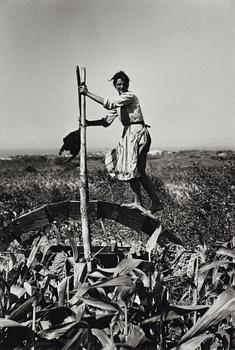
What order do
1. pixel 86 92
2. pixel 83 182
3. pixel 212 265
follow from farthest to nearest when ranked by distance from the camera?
pixel 86 92 < pixel 83 182 < pixel 212 265

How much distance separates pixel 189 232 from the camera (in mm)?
5551

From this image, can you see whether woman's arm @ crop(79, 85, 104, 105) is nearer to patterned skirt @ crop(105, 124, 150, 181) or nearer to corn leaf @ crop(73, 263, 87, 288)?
patterned skirt @ crop(105, 124, 150, 181)

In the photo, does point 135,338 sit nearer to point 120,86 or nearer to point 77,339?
point 77,339

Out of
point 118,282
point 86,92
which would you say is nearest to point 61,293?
point 118,282

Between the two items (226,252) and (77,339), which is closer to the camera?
(77,339)

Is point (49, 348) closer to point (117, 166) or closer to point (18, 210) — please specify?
point (117, 166)

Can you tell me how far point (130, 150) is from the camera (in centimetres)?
384

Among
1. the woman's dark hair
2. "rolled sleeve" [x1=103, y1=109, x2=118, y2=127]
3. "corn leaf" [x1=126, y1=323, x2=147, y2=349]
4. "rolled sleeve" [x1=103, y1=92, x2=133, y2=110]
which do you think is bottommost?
"corn leaf" [x1=126, y1=323, x2=147, y2=349]

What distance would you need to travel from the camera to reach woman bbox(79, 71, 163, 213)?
3.70 meters

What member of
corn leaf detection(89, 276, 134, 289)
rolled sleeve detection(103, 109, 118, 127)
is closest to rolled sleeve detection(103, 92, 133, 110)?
rolled sleeve detection(103, 109, 118, 127)

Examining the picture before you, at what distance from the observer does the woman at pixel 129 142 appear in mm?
3697

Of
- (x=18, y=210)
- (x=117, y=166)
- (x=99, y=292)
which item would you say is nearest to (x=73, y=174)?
(x=18, y=210)

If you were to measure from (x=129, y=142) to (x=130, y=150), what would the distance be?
66 mm

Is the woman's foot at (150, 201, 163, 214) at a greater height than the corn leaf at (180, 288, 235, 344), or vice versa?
the corn leaf at (180, 288, 235, 344)
